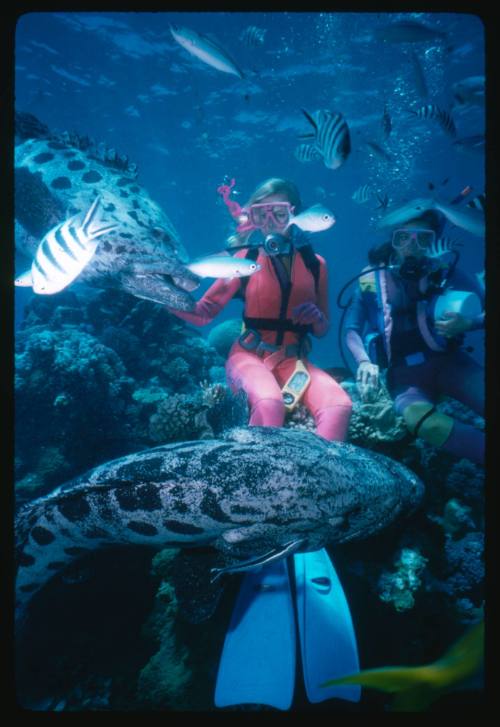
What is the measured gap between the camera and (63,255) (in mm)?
2488

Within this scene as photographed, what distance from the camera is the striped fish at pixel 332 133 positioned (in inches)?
141

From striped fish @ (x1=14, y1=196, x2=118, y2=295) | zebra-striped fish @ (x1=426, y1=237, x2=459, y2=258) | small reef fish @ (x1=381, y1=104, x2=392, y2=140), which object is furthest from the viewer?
small reef fish @ (x1=381, y1=104, x2=392, y2=140)

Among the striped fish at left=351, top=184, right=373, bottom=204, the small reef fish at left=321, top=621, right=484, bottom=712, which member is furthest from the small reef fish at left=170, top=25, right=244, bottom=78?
the small reef fish at left=321, top=621, right=484, bottom=712

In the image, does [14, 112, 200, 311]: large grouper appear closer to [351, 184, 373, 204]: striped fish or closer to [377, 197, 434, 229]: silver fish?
[377, 197, 434, 229]: silver fish

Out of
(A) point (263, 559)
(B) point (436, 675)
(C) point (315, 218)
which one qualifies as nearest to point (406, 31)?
(C) point (315, 218)

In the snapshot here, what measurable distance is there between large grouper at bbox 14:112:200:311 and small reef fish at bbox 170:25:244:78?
2059mm

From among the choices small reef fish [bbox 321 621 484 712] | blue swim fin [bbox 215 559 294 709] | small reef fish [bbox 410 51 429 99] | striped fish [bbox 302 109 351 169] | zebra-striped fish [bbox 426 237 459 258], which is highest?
small reef fish [bbox 410 51 429 99]

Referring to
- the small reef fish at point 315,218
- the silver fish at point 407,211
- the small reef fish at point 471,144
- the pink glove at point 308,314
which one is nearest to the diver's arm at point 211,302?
the pink glove at point 308,314

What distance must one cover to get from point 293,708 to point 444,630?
5.33 feet

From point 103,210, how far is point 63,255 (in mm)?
2761

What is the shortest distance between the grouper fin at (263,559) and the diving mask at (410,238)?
4.06 metres

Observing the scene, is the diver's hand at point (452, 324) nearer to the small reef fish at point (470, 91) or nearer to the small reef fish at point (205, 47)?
the small reef fish at point (470, 91)

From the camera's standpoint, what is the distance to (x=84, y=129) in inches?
989

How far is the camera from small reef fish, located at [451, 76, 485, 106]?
491 cm
